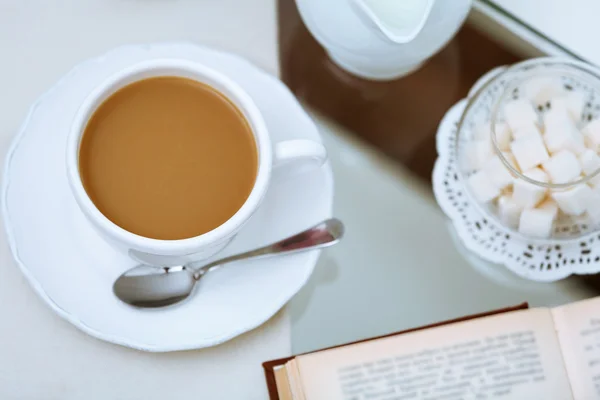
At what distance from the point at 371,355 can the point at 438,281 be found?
0.19m

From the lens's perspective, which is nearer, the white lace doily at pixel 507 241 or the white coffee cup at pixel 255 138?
the white coffee cup at pixel 255 138

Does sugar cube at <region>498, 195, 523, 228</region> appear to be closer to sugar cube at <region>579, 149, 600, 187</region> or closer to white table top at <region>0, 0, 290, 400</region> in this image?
sugar cube at <region>579, 149, 600, 187</region>

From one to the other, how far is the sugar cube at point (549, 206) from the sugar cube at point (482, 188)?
0.16 feet

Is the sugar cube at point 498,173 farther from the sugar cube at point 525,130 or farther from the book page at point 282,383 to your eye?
the book page at point 282,383

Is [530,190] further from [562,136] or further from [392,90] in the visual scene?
[392,90]

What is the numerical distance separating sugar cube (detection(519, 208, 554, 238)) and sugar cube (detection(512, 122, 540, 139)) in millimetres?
81

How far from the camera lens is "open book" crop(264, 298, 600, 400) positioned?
67 centimetres

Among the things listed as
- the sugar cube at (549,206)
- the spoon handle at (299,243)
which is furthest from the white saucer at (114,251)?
the sugar cube at (549,206)

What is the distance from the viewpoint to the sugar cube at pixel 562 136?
724 millimetres

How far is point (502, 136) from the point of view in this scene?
749 mm

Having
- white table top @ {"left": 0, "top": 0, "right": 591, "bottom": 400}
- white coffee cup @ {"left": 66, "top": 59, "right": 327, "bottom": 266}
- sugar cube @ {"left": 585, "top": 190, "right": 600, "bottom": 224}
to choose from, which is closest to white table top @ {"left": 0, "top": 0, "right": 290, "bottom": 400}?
white table top @ {"left": 0, "top": 0, "right": 591, "bottom": 400}

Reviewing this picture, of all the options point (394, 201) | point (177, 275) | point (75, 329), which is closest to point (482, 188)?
point (394, 201)

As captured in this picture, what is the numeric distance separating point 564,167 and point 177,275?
1.35ft

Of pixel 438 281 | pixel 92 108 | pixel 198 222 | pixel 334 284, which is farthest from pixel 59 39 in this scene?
pixel 438 281
